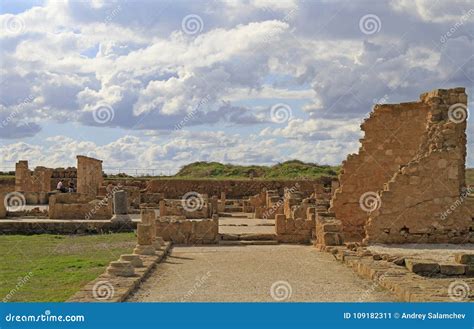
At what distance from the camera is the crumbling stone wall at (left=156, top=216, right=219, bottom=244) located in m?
18.9

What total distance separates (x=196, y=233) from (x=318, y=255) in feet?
15.2

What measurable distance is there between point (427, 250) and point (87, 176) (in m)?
25.7

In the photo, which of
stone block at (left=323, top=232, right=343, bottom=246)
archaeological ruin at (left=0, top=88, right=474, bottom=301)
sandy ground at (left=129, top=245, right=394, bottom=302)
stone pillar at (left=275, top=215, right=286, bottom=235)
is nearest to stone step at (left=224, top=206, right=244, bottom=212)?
archaeological ruin at (left=0, top=88, right=474, bottom=301)

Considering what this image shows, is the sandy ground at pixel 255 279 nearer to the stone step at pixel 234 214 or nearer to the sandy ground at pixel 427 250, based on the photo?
the sandy ground at pixel 427 250

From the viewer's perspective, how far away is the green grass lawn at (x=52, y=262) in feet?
35.0

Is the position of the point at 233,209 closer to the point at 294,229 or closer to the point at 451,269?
the point at 294,229

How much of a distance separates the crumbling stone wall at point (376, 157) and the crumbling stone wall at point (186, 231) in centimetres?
354

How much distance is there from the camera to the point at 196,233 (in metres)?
18.9

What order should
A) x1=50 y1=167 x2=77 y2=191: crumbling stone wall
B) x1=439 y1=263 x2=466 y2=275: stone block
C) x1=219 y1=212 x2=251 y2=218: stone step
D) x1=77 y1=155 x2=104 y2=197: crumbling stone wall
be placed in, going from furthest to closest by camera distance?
x1=50 y1=167 x2=77 y2=191: crumbling stone wall → x1=77 y1=155 x2=104 y2=197: crumbling stone wall → x1=219 y1=212 x2=251 y2=218: stone step → x1=439 y1=263 x2=466 y2=275: stone block

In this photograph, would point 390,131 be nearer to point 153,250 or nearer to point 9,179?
point 153,250

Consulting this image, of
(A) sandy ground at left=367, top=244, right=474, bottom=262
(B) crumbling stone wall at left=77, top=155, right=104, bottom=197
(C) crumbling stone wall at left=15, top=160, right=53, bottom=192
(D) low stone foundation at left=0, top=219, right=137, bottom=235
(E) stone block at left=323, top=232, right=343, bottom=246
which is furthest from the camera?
(C) crumbling stone wall at left=15, top=160, right=53, bottom=192

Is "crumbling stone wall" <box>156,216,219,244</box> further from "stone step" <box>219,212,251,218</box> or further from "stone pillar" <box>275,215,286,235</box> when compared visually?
"stone step" <box>219,212,251,218</box>

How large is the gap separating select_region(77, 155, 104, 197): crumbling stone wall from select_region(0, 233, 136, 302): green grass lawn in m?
14.0

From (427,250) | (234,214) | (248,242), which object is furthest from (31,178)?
(427,250)
